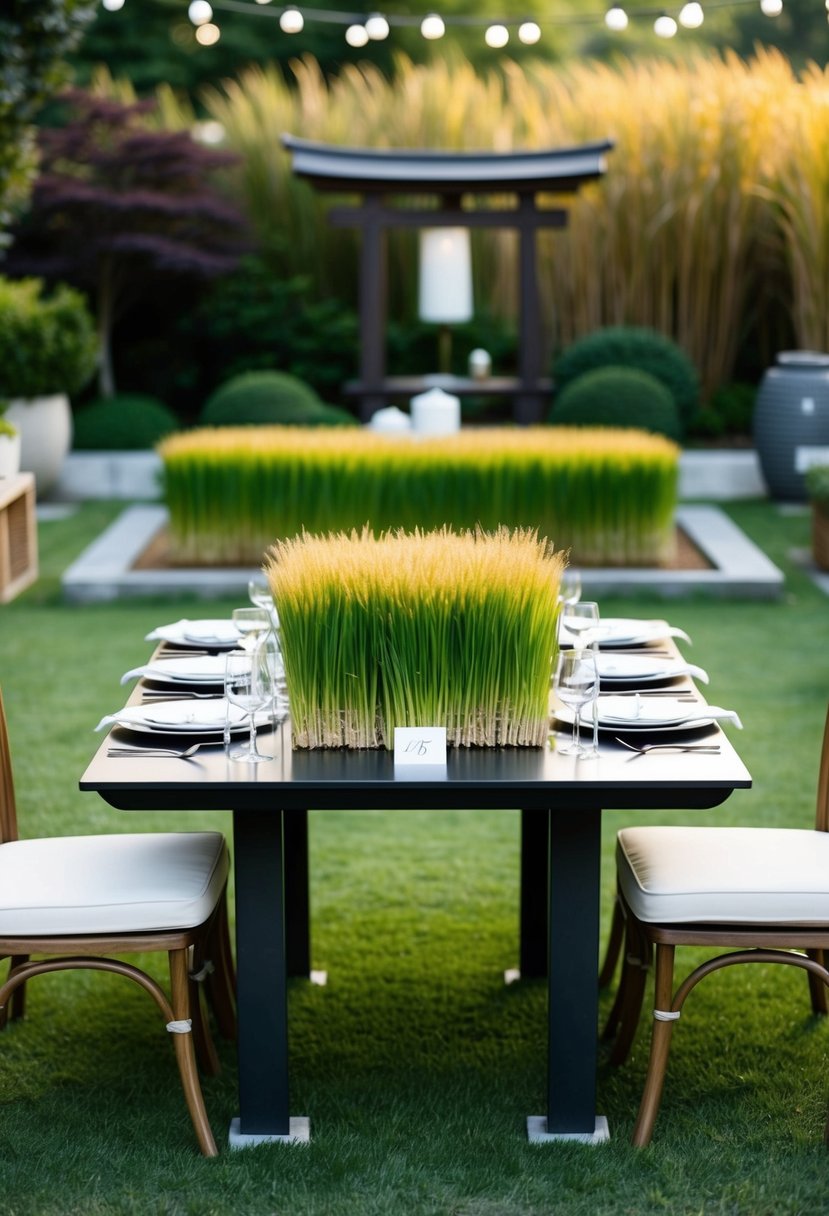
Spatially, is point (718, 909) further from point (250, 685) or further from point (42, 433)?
point (42, 433)

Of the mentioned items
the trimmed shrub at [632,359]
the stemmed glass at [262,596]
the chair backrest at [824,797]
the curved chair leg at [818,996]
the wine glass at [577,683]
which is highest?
the trimmed shrub at [632,359]

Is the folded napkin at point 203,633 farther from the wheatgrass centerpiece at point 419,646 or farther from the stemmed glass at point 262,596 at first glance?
the wheatgrass centerpiece at point 419,646

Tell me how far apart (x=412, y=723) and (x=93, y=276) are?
9.24m

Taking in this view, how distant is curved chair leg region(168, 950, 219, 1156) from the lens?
8.64ft

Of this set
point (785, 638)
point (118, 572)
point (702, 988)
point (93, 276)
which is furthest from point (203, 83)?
point (702, 988)

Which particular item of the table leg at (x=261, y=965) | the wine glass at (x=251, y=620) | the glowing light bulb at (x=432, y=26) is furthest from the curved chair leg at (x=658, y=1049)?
the glowing light bulb at (x=432, y=26)

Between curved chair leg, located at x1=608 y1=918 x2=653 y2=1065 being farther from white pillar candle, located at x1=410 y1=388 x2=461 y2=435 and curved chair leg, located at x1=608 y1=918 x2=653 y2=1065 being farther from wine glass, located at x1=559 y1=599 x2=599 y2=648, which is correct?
white pillar candle, located at x1=410 y1=388 x2=461 y2=435

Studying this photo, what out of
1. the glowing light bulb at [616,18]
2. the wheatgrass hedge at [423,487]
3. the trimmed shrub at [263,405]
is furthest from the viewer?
the trimmed shrub at [263,405]

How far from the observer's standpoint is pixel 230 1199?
2.56 meters

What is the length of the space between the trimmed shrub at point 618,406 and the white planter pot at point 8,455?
132 inches

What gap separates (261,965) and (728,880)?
805 mm

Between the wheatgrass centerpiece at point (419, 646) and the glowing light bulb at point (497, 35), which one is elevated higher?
the glowing light bulb at point (497, 35)

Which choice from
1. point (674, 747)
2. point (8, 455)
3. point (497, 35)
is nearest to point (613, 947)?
point (674, 747)

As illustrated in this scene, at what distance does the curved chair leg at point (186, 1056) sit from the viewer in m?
2.63
